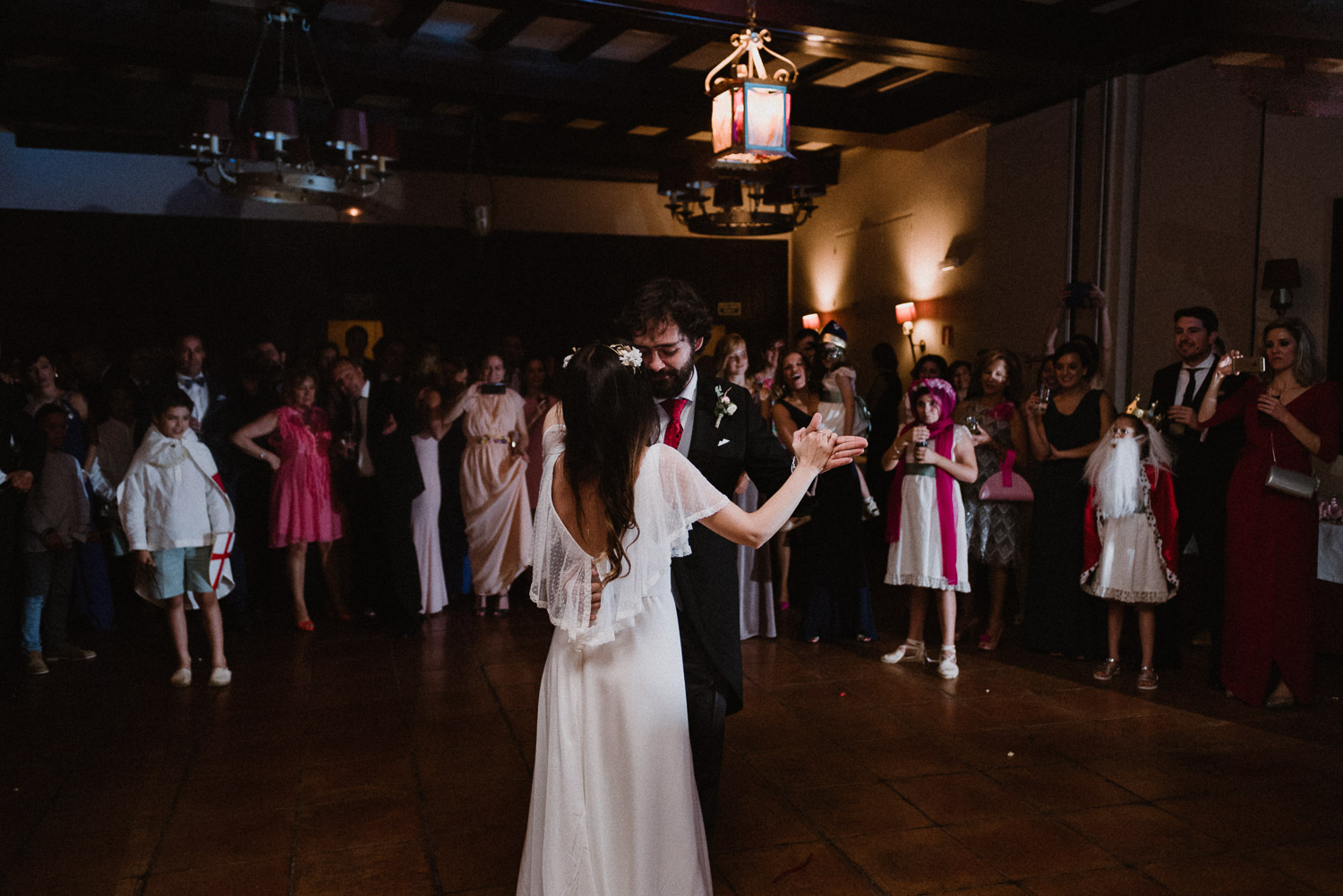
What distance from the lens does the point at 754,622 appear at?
5.26m

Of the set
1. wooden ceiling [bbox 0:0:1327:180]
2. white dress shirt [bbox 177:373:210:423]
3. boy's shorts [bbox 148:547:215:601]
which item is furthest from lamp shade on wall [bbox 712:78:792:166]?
white dress shirt [bbox 177:373:210:423]

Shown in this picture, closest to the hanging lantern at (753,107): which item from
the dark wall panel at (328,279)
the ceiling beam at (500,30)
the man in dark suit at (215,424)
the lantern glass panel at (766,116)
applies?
the lantern glass panel at (766,116)

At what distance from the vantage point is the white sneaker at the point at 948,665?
14.9 ft

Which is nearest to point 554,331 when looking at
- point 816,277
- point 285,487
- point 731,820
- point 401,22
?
point 816,277

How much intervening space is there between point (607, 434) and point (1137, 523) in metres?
3.36

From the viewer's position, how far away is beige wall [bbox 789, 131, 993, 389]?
29.1 ft

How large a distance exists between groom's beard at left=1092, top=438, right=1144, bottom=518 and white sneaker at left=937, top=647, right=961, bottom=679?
0.97 m

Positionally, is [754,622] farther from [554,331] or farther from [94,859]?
[554,331]

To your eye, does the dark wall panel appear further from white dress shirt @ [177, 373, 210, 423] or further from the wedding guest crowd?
white dress shirt @ [177, 373, 210, 423]

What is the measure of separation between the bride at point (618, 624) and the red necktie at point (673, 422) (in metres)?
0.46

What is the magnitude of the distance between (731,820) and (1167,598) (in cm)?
249

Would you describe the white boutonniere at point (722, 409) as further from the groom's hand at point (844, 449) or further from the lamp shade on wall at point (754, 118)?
the lamp shade on wall at point (754, 118)

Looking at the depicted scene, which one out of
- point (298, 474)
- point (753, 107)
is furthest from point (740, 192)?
point (298, 474)

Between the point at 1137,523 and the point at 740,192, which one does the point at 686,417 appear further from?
the point at 740,192
